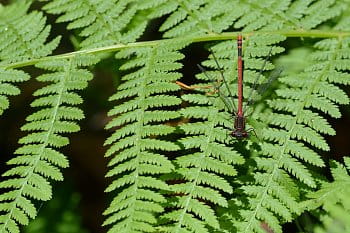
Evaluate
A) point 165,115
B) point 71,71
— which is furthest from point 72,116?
point 165,115

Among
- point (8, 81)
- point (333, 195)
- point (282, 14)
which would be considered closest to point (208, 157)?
point (333, 195)

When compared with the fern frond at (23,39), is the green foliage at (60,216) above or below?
below

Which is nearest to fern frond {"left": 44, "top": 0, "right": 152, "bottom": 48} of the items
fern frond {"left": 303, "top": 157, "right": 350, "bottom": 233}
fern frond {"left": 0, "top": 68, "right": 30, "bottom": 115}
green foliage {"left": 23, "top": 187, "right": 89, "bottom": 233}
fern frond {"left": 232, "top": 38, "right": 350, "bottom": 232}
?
fern frond {"left": 0, "top": 68, "right": 30, "bottom": 115}

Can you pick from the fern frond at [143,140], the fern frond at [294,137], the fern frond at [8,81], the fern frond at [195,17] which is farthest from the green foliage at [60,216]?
the fern frond at [294,137]

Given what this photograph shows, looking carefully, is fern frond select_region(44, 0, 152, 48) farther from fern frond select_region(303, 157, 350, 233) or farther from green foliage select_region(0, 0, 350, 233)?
fern frond select_region(303, 157, 350, 233)

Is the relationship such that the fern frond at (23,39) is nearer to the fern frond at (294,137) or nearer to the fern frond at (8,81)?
the fern frond at (8,81)

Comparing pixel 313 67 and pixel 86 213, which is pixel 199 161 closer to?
pixel 313 67
